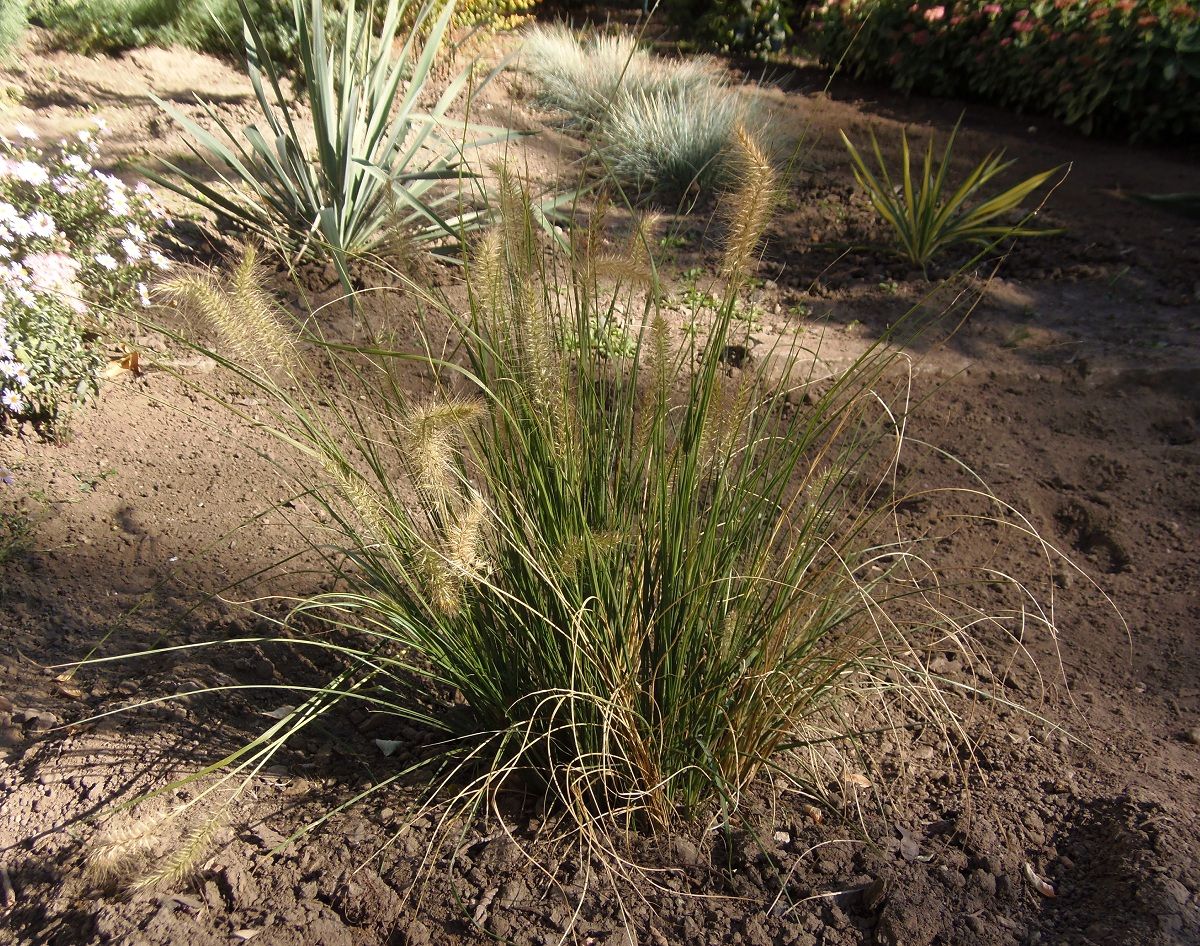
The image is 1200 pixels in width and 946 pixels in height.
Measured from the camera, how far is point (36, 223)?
11.6 ft

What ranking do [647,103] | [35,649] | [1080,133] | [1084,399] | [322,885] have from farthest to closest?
[1080,133] < [647,103] < [1084,399] < [35,649] < [322,885]

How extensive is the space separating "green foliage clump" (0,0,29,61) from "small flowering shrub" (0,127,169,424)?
3.73 metres

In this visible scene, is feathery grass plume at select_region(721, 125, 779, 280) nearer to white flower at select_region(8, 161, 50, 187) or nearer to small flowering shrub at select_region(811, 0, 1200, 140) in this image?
white flower at select_region(8, 161, 50, 187)

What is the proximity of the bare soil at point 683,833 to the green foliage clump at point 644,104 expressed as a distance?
100 inches

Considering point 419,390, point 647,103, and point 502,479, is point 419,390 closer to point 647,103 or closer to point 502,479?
point 502,479

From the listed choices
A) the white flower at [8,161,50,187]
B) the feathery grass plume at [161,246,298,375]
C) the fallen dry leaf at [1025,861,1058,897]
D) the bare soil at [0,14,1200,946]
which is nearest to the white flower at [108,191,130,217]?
the white flower at [8,161,50,187]

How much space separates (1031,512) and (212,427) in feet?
9.66

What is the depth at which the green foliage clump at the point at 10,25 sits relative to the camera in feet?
23.0

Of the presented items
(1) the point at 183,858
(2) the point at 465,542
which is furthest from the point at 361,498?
(1) the point at 183,858

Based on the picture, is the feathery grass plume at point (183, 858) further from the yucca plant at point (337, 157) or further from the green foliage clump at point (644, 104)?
the green foliage clump at point (644, 104)

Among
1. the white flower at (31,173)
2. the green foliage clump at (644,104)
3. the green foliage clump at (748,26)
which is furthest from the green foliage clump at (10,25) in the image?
the green foliage clump at (748,26)

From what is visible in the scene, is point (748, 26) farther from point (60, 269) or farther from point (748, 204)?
point (748, 204)

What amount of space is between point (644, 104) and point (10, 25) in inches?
183

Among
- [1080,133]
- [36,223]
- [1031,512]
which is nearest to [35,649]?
[36,223]
